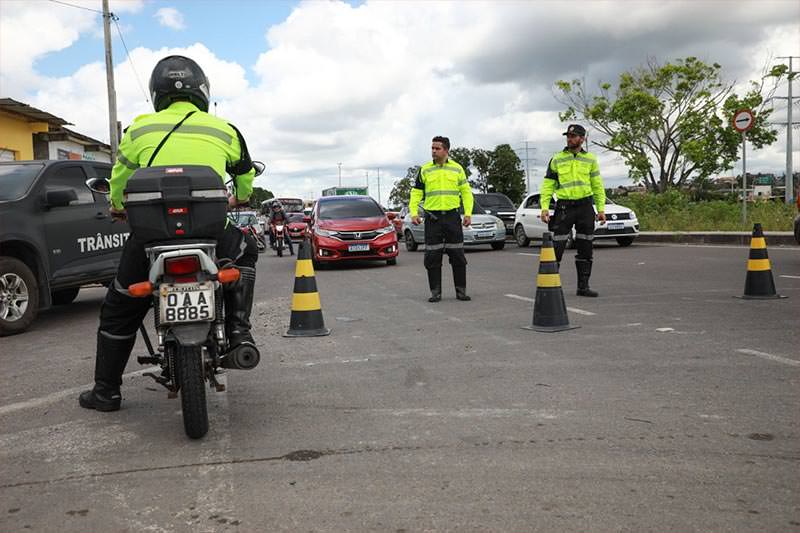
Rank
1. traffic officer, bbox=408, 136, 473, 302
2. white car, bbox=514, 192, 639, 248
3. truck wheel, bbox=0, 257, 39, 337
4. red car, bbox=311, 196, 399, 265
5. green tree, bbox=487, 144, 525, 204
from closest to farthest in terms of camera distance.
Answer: truck wheel, bbox=0, 257, 39, 337
traffic officer, bbox=408, 136, 473, 302
red car, bbox=311, 196, 399, 265
white car, bbox=514, 192, 639, 248
green tree, bbox=487, 144, 525, 204

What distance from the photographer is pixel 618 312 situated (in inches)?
321

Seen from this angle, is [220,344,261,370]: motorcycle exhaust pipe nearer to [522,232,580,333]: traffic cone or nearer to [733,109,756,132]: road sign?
[522,232,580,333]: traffic cone

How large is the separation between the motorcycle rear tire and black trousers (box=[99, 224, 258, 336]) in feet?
2.06

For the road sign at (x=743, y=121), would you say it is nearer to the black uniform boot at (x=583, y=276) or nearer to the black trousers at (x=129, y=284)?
the black uniform boot at (x=583, y=276)

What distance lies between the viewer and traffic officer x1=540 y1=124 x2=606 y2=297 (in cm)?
958

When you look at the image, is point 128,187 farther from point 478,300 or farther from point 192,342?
point 478,300

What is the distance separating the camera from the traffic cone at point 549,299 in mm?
7160

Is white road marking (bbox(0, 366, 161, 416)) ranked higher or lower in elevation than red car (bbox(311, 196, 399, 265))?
lower

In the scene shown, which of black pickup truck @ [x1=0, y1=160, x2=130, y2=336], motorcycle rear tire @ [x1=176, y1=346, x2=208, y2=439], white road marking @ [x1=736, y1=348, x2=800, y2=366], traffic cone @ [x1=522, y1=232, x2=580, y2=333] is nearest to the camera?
motorcycle rear tire @ [x1=176, y1=346, x2=208, y2=439]

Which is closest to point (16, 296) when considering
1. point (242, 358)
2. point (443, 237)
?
point (443, 237)

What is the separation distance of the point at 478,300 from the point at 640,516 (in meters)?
6.90

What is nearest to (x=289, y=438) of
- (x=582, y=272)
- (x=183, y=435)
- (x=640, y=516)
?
(x=183, y=435)

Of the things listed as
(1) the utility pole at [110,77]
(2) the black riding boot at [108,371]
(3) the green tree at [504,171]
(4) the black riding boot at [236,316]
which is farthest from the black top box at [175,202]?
(3) the green tree at [504,171]

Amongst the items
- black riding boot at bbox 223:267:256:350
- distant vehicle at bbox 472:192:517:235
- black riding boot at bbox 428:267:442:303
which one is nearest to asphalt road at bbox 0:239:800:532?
black riding boot at bbox 223:267:256:350
